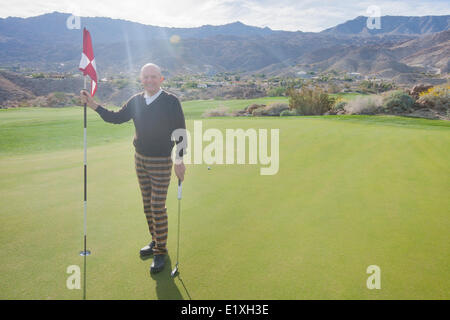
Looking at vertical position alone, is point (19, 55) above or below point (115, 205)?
above

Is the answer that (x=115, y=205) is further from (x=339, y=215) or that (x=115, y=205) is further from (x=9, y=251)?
(x=339, y=215)

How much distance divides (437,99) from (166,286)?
17716 mm

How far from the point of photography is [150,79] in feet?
10.1

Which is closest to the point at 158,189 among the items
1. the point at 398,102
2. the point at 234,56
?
the point at 398,102

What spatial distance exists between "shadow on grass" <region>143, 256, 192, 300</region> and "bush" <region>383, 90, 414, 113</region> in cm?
1658

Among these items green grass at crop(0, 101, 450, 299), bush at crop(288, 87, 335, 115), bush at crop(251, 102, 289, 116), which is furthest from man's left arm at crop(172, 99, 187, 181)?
bush at crop(251, 102, 289, 116)

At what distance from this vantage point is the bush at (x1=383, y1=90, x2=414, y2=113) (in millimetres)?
15992

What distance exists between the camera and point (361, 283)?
99.9 inches

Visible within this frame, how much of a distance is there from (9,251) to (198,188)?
2.50 meters

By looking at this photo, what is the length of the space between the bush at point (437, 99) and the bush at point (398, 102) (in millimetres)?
555

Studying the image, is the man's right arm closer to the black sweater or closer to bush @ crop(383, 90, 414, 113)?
the black sweater

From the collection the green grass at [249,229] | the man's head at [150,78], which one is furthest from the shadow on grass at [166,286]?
the man's head at [150,78]
